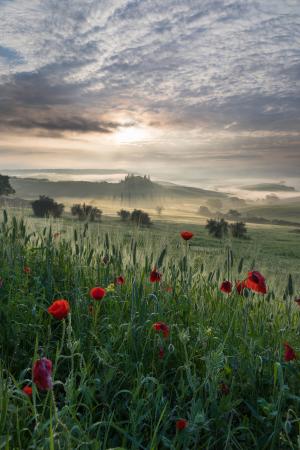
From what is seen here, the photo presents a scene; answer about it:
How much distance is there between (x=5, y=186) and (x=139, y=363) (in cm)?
4165

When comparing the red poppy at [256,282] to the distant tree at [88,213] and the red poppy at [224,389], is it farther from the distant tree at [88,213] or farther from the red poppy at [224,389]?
the distant tree at [88,213]

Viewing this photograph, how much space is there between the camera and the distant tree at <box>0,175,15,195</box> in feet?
138

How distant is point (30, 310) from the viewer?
391 centimetres

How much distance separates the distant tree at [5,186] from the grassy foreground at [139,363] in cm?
3832

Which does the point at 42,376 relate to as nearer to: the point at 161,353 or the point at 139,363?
the point at 139,363

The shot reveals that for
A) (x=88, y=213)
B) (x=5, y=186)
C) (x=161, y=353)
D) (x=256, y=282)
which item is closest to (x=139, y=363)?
(x=161, y=353)

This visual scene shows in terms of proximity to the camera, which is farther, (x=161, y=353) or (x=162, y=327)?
(x=161, y=353)

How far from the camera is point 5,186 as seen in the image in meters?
42.7

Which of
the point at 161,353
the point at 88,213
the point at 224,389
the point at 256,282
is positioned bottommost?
the point at 224,389

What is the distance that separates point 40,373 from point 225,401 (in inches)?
59.5

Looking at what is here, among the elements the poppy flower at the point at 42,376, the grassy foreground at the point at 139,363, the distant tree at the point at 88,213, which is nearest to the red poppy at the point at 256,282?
the grassy foreground at the point at 139,363

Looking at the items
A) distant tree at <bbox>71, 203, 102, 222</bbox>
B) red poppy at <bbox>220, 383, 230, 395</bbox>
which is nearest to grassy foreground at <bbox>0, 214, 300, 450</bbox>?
red poppy at <bbox>220, 383, 230, 395</bbox>

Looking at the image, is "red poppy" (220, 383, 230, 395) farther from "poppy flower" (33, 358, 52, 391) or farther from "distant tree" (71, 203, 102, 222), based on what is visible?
"distant tree" (71, 203, 102, 222)

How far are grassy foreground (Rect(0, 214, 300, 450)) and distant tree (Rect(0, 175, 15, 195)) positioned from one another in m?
38.3
